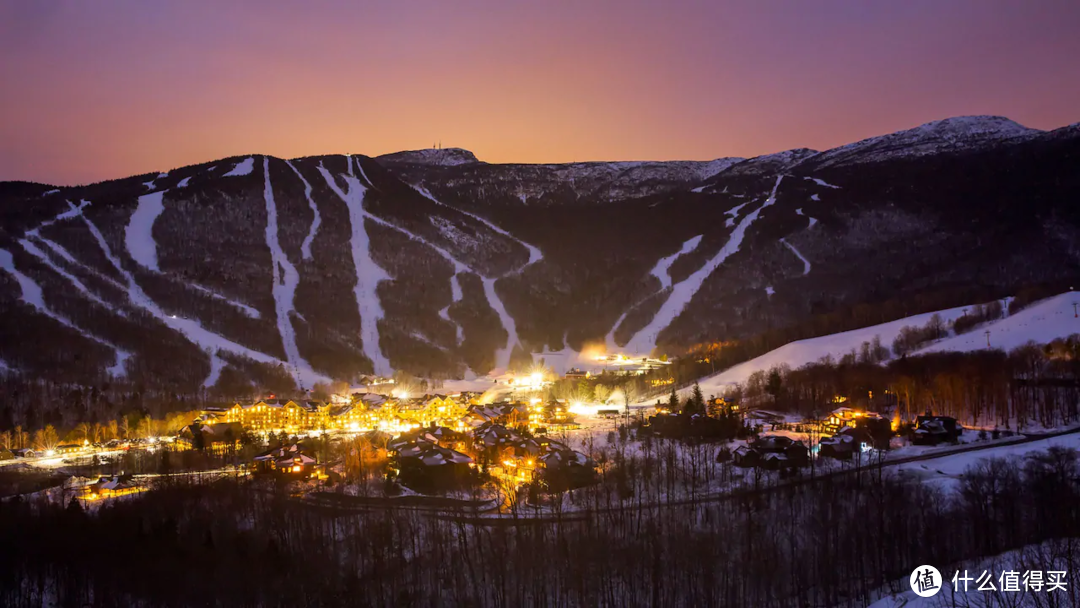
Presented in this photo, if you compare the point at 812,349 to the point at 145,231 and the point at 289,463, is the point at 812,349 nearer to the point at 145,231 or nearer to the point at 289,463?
the point at 289,463

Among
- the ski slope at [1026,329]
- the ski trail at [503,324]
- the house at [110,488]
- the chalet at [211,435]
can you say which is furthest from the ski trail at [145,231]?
the ski slope at [1026,329]

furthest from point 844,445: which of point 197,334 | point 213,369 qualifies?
point 197,334

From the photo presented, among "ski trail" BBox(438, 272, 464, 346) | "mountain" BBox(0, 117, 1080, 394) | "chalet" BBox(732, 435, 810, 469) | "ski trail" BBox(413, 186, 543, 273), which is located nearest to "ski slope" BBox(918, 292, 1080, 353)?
"mountain" BBox(0, 117, 1080, 394)

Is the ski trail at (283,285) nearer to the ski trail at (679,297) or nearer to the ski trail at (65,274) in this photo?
the ski trail at (65,274)

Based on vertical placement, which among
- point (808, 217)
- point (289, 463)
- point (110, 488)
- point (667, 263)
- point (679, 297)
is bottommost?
point (110, 488)

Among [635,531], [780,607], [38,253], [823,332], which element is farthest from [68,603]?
[38,253]

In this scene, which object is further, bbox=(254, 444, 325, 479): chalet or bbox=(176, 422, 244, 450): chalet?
bbox=(176, 422, 244, 450): chalet

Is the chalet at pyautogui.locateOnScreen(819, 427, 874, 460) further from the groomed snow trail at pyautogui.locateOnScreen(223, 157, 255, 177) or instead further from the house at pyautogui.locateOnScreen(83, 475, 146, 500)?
the groomed snow trail at pyautogui.locateOnScreen(223, 157, 255, 177)
